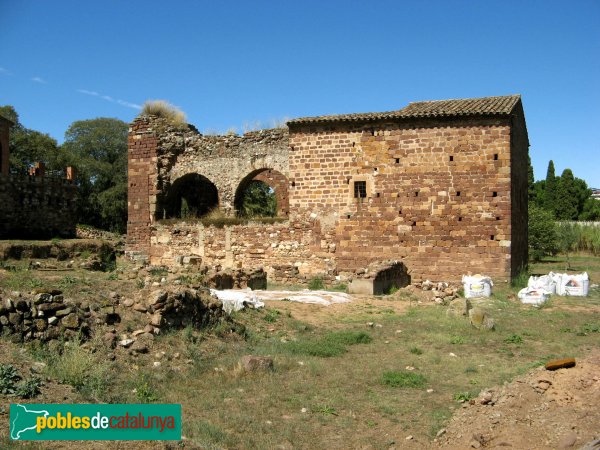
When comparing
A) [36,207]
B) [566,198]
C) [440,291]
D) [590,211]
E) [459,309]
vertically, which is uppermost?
[566,198]

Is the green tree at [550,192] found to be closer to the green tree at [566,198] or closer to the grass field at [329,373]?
the green tree at [566,198]

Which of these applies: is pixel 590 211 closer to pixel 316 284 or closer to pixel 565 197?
pixel 565 197

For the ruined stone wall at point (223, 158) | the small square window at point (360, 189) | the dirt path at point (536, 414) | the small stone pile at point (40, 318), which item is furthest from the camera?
the ruined stone wall at point (223, 158)

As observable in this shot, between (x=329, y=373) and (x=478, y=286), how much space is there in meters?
9.03

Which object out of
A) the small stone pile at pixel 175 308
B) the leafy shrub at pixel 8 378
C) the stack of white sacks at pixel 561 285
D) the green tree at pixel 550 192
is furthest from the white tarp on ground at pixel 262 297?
the green tree at pixel 550 192

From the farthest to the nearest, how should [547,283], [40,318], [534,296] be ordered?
[547,283]
[534,296]
[40,318]

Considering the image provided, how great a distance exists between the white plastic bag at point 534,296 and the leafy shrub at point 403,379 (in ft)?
25.2

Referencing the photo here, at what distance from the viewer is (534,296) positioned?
1405cm

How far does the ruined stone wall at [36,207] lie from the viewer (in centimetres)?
2070

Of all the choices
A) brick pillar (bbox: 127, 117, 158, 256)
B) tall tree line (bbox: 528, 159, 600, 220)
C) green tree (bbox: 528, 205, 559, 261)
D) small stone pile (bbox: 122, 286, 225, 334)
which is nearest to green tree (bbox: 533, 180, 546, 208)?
tall tree line (bbox: 528, 159, 600, 220)

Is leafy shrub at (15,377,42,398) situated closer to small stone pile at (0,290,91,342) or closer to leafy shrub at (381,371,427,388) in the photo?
small stone pile at (0,290,91,342)

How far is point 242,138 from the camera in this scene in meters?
21.0

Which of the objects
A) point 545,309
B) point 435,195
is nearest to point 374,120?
point 435,195

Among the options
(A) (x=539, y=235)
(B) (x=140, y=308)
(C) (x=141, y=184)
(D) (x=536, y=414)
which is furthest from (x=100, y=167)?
(D) (x=536, y=414)
